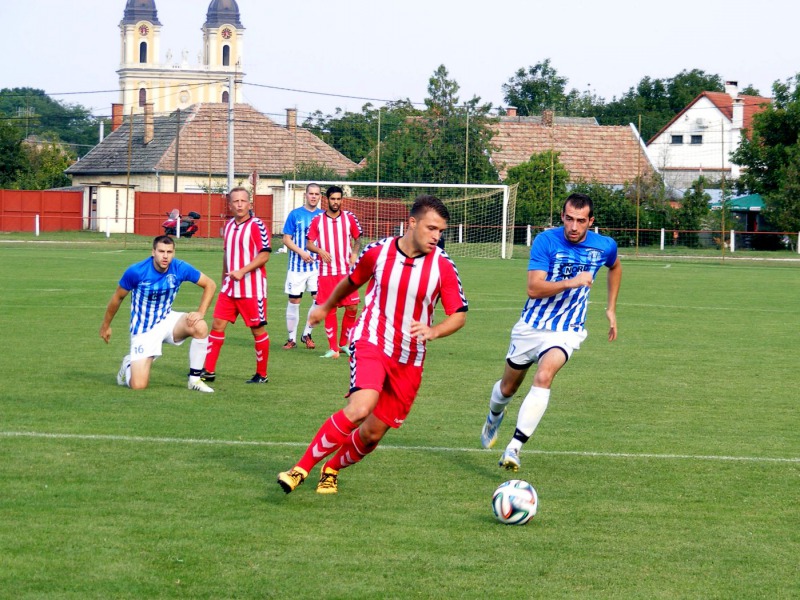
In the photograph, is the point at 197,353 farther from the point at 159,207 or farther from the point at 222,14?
the point at 222,14

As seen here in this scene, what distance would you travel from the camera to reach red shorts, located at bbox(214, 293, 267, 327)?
11.4 m

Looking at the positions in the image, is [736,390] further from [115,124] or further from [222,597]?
[115,124]

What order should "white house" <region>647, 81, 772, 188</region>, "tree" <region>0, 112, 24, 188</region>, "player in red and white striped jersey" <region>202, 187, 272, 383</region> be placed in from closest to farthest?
1. "player in red and white striped jersey" <region>202, 187, 272, 383</region>
2. "tree" <region>0, 112, 24, 188</region>
3. "white house" <region>647, 81, 772, 188</region>

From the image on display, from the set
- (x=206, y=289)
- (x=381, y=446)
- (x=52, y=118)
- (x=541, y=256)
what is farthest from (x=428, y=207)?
(x=52, y=118)

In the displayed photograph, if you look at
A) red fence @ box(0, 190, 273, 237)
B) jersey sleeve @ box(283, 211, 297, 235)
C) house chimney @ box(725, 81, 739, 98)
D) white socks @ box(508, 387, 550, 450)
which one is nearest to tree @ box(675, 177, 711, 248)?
red fence @ box(0, 190, 273, 237)

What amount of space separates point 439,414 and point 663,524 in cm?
368

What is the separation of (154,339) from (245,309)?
103 cm

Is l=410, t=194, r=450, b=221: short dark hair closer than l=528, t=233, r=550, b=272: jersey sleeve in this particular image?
Yes

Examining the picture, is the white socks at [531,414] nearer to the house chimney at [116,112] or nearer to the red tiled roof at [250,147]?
the red tiled roof at [250,147]

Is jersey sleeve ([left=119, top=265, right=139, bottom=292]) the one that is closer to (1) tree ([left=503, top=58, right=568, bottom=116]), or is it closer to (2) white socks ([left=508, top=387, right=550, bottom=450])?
(2) white socks ([left=508, top=387, right=550, bottom=450])

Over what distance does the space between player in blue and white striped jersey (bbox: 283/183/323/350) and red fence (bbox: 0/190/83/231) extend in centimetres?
4601

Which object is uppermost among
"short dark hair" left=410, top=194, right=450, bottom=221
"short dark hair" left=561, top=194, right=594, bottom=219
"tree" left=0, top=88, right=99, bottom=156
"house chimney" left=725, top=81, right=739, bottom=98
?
"tree" left=0, top=88, right=99, bottom=156

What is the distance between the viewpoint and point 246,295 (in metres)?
11.4

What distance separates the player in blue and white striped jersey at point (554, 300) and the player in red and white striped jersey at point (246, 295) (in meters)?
3.87
